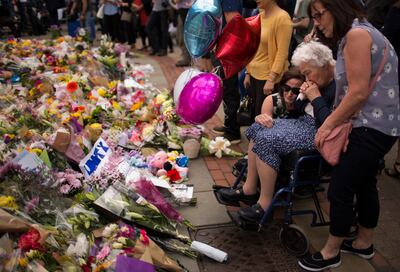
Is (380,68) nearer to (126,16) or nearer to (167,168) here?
(167,168)

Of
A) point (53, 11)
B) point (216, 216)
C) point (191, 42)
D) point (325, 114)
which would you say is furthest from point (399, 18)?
point (53, 11)

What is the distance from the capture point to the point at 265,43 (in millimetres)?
3758

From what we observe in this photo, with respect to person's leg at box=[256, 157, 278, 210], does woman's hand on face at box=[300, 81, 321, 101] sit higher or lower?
higher

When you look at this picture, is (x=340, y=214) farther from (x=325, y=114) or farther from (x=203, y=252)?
(x=203, y=252)

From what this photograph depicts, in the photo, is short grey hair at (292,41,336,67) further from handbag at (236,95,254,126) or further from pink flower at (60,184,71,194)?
pink flower at (60,184,71,194)

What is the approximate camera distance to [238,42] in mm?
3289

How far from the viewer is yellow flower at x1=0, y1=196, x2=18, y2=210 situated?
8.38 feet

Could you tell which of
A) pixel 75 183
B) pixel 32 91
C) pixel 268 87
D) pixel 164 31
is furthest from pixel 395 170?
pixel 164 31

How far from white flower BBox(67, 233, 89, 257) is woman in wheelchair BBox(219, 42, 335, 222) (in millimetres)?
1152

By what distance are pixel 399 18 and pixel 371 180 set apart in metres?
1.73

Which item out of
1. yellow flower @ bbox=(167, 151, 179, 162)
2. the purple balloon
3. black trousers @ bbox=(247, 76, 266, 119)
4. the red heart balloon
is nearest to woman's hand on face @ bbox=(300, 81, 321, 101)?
the red heart balloon

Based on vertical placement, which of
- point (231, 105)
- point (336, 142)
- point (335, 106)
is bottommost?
point (231, 105)

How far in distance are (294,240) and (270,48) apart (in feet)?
5.77

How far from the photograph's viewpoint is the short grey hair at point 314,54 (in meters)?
2.76
